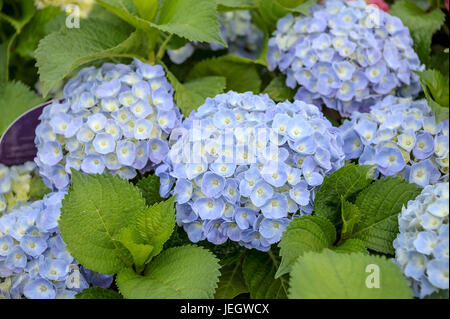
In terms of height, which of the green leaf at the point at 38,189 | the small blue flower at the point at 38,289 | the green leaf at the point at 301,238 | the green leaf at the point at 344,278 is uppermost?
the green leaf at the point at 344,278

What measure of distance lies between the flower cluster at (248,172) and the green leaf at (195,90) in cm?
18

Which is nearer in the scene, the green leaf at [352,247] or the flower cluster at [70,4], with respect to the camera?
the green leaf at [352,247]

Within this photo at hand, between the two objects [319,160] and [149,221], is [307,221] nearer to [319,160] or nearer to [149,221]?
[319,160]

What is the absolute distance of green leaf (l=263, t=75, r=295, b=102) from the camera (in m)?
1.37

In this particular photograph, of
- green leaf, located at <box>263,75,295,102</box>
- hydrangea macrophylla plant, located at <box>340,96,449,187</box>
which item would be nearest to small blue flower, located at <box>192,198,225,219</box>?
hydrangea macrophylla plant, located at <box>340,96,449,187</box>

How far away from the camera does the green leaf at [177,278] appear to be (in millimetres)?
913

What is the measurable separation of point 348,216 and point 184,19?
0.54 m

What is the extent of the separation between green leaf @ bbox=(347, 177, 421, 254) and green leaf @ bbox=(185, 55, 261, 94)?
1.49 feet

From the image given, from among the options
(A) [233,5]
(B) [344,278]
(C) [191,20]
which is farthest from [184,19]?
(B) [344,278]

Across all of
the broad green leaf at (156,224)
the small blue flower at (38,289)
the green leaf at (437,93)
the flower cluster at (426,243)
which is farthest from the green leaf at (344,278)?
the small blue flower at (38,289)

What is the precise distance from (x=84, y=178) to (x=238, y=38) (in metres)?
0.73

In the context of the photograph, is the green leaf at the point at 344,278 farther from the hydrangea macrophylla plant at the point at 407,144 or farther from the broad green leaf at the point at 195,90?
the broad green leaf at the point at 195,90

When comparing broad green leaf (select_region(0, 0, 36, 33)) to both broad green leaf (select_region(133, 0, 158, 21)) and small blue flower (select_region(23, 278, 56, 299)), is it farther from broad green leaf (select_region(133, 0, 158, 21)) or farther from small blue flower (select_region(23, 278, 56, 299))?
small blue flower (select_region(23, 278, 56, 299))

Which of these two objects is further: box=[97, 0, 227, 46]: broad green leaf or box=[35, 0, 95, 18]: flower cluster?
box=[35, 0, 95, 18]: flower cluster
